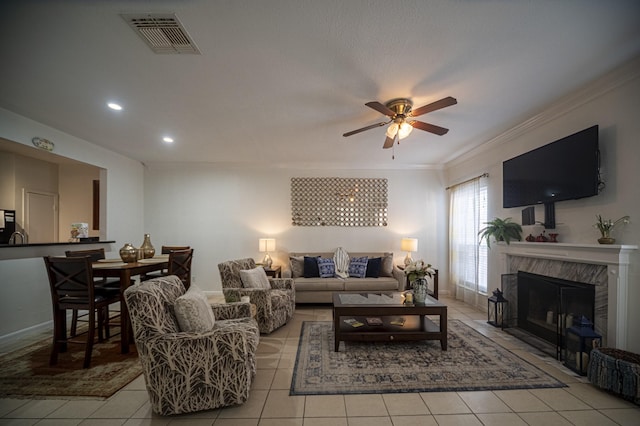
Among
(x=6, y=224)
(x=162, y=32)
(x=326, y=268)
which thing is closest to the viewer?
(x=162, y=32)

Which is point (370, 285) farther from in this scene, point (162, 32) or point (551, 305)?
point (162, 32)

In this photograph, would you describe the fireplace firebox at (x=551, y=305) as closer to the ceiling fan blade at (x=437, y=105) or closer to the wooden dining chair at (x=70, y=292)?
the ceiling fan blade at (x=437, y=105)

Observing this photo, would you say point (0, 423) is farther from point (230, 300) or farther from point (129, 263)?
point (230, 300)

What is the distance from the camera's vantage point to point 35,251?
138 inches

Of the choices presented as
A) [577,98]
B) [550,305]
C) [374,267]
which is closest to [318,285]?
[374,267]

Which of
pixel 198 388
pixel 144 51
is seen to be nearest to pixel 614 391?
pixel 198 388

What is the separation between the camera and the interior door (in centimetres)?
471

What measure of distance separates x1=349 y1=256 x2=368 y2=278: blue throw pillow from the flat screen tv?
236cm

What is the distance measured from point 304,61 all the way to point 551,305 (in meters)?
3.58

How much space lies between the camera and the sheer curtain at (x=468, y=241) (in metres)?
4.44

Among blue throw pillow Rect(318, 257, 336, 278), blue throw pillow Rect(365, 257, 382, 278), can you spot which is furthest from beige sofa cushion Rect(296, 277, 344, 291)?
blue throw pillow Rect(365, 257, 382, 278)

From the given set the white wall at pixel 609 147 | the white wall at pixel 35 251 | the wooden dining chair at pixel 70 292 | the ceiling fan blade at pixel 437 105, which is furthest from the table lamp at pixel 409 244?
the white wall at pixel 35 251

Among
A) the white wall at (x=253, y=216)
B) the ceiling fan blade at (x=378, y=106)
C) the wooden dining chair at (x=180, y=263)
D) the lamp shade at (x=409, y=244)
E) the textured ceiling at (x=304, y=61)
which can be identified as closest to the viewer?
the textured ceiling at (x=304, y=61)

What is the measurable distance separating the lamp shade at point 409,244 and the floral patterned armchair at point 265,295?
227cm
